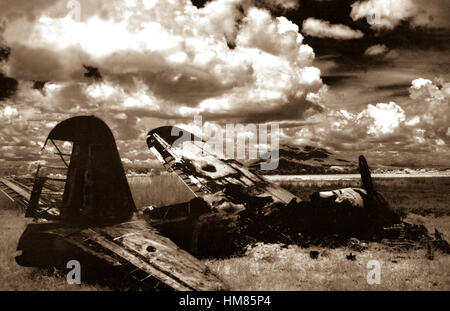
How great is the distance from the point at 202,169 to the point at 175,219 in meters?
4.36

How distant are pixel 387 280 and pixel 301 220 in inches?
156

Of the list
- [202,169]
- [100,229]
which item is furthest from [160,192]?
[100,229]

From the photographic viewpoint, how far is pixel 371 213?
44.1 feet

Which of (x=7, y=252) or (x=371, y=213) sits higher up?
(x=371, y=213)

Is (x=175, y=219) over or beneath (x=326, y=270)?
over

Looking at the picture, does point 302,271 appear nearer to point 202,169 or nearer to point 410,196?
point 202,169

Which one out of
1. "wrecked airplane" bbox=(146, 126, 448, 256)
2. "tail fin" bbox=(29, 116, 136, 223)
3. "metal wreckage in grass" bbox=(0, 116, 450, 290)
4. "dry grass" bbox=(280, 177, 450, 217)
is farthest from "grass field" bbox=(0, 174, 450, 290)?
"dry grass" bbox=(280, 177, 450, 217)

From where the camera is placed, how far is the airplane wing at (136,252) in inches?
270

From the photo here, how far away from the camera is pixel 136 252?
25.1 feet

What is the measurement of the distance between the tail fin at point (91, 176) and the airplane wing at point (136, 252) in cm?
60

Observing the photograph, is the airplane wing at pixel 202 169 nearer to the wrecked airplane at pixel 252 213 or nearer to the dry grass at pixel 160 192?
the wrecked airplane at pixel 252 213

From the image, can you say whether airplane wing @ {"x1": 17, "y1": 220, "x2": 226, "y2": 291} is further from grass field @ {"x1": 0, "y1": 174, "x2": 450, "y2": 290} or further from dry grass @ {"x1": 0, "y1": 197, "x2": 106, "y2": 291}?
grass field @ {"x1": 0, "y1": 174, "x2": 450, "y2": 290}
